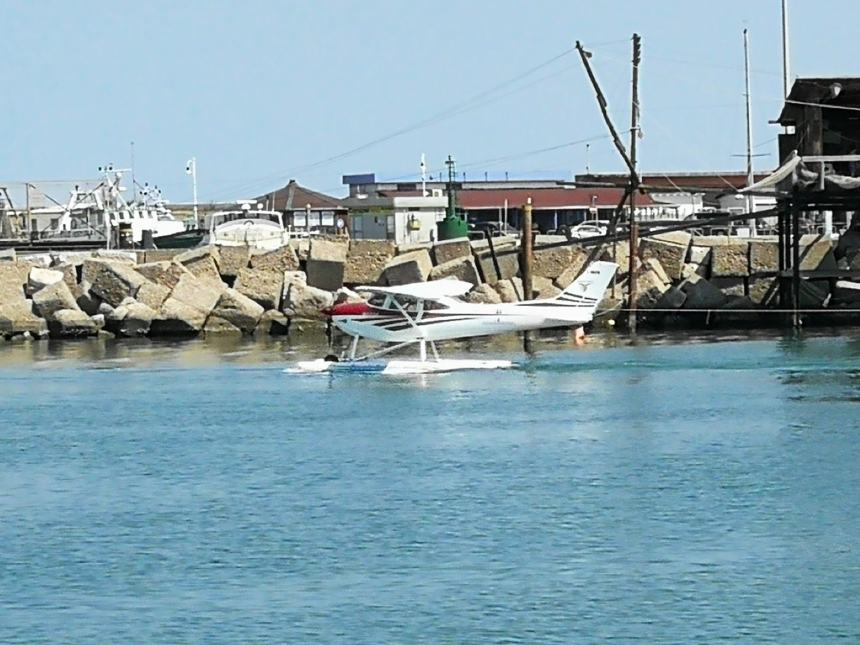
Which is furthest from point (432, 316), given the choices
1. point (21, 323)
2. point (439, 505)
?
point (21, 323)

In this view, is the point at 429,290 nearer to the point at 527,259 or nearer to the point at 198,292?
the point at 527,259

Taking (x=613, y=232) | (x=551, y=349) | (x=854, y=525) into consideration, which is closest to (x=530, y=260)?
(x=551, y=349)

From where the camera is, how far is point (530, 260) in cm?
4416

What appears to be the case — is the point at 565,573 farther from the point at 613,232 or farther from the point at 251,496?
the point at 613,232

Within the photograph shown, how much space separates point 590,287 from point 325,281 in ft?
53.7

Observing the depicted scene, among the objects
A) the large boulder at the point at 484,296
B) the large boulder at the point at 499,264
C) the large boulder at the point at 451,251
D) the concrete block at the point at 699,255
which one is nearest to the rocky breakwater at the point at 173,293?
the large boulder at the point at 451,251

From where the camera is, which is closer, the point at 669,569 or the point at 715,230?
the point at 669,569

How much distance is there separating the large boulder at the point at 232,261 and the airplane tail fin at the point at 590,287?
1768 centimetres

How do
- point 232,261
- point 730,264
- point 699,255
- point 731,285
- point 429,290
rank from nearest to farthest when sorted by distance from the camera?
point 429,290 < point 731,285 < point 730,264 < point 699,255 < point 232,261

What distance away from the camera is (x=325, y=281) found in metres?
53.7

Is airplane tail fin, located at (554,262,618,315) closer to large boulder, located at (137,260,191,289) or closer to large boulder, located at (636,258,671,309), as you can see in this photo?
large boulder, located at (636,258,671,309)

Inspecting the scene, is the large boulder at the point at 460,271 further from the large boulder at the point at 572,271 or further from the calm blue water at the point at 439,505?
the calm blue water at the point at 439,505

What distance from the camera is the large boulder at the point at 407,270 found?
51.6 metres

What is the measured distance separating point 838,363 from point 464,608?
21.7 meters
